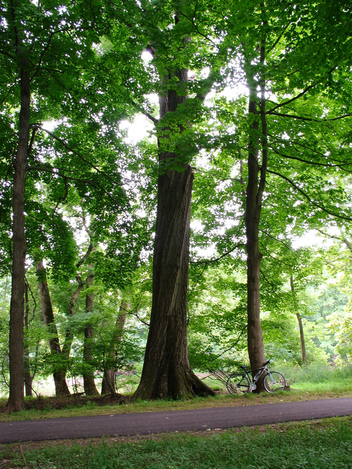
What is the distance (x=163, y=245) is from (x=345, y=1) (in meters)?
6.32

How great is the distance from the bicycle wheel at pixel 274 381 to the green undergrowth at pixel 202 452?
504cm

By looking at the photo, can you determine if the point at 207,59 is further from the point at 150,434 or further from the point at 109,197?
the point at 150,434

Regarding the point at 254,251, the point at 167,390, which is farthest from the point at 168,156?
the point at 167,390

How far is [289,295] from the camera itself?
12.7 metres

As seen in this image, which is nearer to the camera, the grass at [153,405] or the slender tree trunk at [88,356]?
the grass at [153,405]

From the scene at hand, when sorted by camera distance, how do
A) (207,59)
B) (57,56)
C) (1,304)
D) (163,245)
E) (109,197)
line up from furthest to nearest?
1. (1,304)
2. (109,197)
3. (163,245)
4. (57,56)
5. (207,59)

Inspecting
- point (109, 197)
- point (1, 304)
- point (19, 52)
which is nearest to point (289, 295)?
point (109, 197)

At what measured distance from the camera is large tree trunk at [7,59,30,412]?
7.33 metres

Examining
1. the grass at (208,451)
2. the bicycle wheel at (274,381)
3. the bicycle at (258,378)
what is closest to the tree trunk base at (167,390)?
the bicycle at (258,378)

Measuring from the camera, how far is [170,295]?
8656 mm

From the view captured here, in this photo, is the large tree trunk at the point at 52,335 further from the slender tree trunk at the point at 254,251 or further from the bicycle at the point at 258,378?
the slender tree trunk at the point at 254,251

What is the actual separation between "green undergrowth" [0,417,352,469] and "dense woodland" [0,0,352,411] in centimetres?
407

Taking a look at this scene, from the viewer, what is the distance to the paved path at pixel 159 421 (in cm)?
472

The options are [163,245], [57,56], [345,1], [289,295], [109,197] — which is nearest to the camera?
[345,1]
